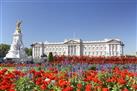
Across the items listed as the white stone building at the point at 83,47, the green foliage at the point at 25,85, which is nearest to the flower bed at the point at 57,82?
the green foliage at the point at 25,85

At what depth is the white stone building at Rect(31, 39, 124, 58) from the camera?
135 metres

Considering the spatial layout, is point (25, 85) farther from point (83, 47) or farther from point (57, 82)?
point (83, 47)

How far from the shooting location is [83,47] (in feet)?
468

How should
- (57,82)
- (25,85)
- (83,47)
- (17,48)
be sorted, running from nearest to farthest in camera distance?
(57,82)
(25,85)
(17,48)
(83,47)

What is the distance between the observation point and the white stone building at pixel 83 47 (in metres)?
135

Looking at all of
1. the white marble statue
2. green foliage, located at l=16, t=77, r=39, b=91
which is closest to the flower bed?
green foliage, located at l=16, t=77, r=39, b=91

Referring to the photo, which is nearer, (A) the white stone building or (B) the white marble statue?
(B) the white marble statue

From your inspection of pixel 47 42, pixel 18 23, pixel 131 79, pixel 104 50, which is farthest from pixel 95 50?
pixel 131 79

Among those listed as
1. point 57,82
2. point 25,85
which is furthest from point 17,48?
point 57,82

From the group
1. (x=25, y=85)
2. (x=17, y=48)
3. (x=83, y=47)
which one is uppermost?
(x=83, y=47)

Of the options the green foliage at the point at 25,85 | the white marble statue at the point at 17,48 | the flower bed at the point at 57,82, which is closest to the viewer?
the flower bed at the point at 57,82

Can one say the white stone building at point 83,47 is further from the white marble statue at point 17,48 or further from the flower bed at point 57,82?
the flower bed at point 57,82

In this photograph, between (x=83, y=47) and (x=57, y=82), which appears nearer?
(x=57, y=82)

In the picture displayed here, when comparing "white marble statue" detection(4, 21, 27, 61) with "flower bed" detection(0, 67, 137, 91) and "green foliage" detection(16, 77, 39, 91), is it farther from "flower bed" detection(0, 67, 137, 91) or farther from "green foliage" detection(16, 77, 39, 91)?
"green foliage" detection(16, 77, 39, 91)
